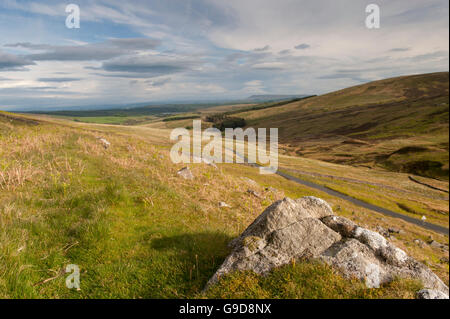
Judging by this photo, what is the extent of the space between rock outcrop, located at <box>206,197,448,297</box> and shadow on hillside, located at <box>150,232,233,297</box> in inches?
25.3

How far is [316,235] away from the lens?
26.1 ft

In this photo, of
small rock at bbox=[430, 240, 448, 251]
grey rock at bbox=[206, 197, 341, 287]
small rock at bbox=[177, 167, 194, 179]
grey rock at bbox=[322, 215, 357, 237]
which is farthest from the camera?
small rock at bbox=[430, 240, 448, 251]

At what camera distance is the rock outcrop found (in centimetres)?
660

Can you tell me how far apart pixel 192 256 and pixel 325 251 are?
415 centimetres

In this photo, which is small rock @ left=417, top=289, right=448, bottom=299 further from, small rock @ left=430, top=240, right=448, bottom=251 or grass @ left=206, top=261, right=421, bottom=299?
small rock @ left=430, top=240, right=448, bottom=251

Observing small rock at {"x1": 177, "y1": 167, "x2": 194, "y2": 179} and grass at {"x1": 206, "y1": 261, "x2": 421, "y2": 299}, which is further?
small rock at {"x1": 177, "y1": 167, "x2": 194, "y2": 179}

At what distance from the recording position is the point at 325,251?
24.3 ft

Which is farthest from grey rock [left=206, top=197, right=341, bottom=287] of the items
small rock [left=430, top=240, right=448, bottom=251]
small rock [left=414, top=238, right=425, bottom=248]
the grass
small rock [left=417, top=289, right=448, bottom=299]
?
small rock [left=430, top=240, right=448, bottom=251]

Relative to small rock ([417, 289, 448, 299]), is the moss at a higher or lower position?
higher

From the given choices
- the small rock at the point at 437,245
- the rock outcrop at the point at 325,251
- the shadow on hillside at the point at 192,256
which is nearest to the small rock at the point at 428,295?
the rock outcrop at the point at 325,251

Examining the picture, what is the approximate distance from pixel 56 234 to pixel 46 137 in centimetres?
1966

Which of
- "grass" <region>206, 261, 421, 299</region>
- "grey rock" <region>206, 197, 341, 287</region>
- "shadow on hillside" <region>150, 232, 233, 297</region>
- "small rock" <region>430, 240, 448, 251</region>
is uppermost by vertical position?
"grey rock" <region>206, 197, 341, 287</region>

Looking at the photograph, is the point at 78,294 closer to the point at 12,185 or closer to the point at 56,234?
the point at 56,234
